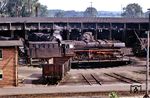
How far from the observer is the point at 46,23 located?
94.4 m

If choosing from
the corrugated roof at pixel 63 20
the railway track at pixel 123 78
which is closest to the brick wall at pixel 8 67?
the railway track at pixel 123 78

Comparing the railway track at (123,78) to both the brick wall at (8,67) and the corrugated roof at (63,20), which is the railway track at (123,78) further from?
the corrugated roof at (63,20)

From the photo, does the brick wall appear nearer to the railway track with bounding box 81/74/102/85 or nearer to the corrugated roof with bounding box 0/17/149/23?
the railway track with bounding box 81/74/102/85

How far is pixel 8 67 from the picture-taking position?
41219mm

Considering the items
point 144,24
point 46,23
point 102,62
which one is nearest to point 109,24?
point 144,24

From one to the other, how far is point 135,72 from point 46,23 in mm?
44588

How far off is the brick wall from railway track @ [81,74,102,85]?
28.2 feet

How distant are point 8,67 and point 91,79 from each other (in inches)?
425

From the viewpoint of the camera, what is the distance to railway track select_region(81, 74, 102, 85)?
43.6 m

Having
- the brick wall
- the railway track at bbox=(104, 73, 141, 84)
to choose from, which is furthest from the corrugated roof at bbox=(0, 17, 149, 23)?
the brick wall

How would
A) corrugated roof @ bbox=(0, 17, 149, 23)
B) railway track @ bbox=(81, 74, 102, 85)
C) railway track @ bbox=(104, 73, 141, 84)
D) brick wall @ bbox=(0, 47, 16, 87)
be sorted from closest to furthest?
brick wall @ bbox=(0, 47, 16, 87)
railway track @ bbox=(81, 74, 102, 85)
railway track @ bbox=(104, 73, 141, 84)
corrugated roof @ bbox=(0, 17, 149, 23)

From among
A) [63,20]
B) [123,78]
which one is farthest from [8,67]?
[63,20]

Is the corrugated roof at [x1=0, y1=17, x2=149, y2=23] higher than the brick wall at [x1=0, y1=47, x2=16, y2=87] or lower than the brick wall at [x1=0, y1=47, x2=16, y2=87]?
higher

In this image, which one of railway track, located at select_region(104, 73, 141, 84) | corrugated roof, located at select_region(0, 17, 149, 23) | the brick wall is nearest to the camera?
the brick wall
